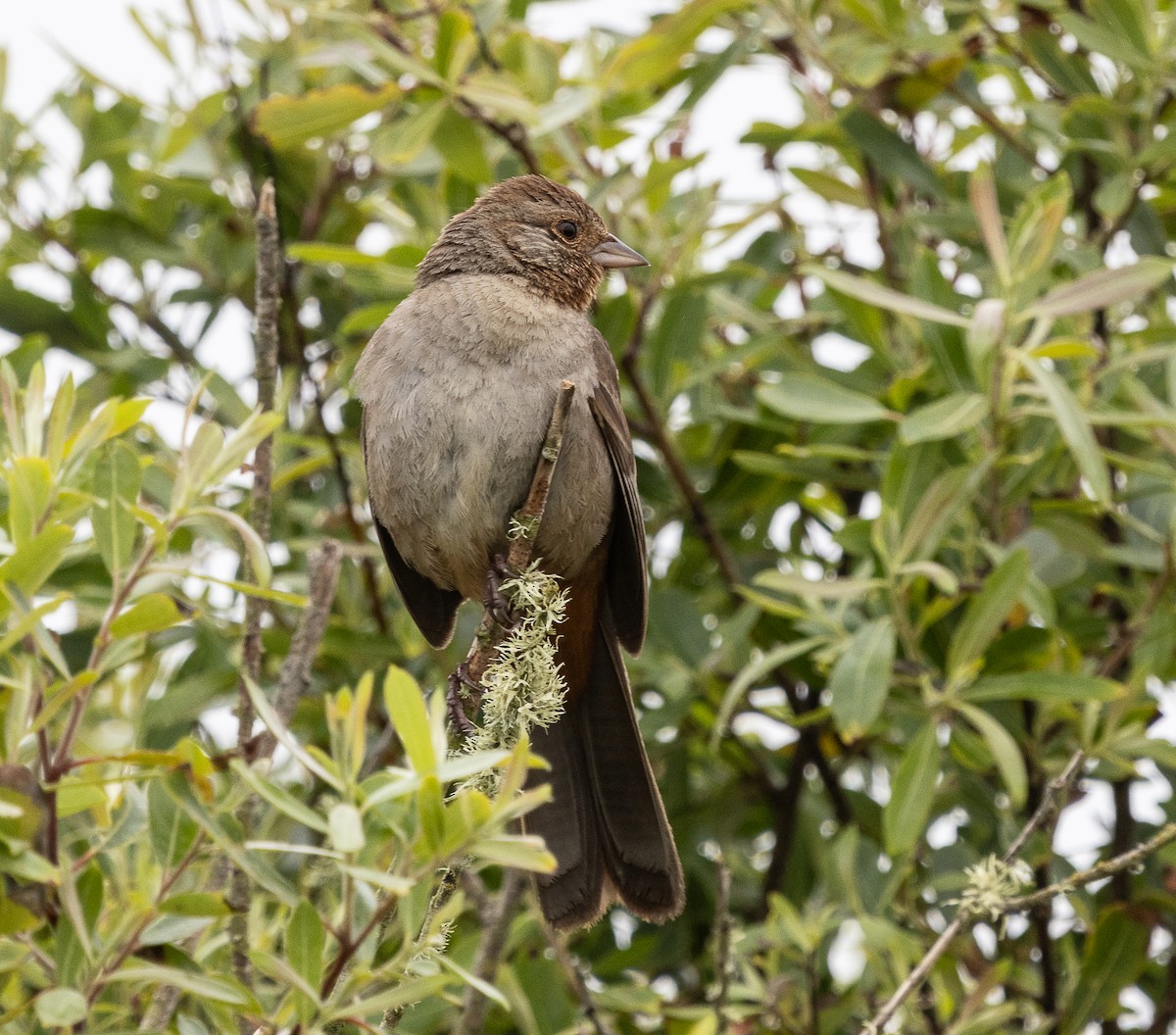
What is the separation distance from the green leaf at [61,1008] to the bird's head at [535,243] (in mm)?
2686

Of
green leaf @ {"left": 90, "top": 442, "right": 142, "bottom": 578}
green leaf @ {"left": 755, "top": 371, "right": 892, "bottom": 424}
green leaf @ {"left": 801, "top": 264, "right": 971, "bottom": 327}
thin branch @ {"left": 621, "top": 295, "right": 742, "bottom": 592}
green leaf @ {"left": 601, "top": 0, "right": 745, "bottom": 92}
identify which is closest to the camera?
green leaf @ {"left": 90, "top": 442, "right": 142, "bottom": 578}

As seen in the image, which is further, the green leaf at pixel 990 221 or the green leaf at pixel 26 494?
the green leaf at pixel 990 221

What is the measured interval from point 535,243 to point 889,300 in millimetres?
1137

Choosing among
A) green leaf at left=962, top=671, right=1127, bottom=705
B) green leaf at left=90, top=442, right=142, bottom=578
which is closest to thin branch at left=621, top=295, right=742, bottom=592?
green leaf at left=962, top=671, right=1127, bottom=705

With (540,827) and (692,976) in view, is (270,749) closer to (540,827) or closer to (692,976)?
(540,827)

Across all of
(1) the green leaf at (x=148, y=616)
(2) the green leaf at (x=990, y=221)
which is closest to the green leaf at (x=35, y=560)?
(1) the green leaf at (x=148, y=616)

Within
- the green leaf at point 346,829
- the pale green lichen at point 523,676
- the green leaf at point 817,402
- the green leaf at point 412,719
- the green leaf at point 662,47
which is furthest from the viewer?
the green leaf at point 662,47

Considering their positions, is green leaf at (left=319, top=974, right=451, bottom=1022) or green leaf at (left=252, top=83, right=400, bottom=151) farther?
green leaf at (left=252, top=83, right=400, bottom=151)

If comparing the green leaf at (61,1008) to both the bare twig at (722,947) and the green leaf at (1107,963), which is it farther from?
the green leaf at (1107,963)

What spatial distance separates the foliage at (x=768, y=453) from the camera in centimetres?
399

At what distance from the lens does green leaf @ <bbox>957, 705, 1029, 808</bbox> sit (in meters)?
3.83

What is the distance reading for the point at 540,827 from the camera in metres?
3.88

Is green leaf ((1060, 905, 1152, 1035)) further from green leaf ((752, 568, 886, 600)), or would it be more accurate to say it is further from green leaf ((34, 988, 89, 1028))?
green leaf ((34, 988, 89, 1028))

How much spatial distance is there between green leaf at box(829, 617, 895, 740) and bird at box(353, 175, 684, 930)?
1.67 feet
